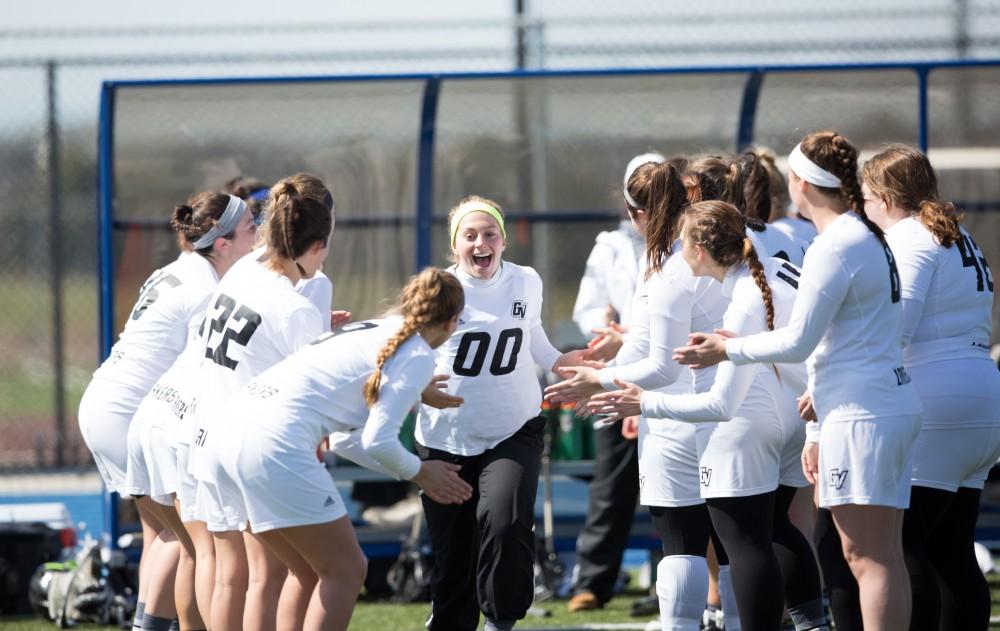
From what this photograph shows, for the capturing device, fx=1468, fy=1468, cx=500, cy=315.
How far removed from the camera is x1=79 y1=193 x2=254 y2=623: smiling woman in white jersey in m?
5.60

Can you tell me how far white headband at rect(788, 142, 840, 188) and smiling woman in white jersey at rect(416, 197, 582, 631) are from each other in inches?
52.4

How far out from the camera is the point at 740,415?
185 inches

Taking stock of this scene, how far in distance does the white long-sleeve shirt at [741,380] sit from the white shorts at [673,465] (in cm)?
20

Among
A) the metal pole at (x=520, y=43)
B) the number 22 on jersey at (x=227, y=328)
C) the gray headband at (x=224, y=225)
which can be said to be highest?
the metal pole at (x=520, y=43)

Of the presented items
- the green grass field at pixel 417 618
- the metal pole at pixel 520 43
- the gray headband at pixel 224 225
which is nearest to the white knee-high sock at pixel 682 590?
the green grass field at pixel 417 618

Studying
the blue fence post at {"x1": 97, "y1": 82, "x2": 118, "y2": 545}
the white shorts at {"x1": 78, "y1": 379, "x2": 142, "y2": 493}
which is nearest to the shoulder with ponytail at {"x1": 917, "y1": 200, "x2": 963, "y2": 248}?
the white shorts at {"x1": 78, "y1": 379, "x2": 142, "y2": 493}

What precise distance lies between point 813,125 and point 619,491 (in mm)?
2391

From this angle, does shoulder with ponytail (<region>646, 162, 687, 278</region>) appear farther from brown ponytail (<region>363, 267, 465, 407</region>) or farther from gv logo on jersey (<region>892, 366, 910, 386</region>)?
gv logo on jersey (<region>892, 366, 910, 386</region>)

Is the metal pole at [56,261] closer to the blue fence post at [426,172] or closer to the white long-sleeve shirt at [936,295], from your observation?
the blue fence post at [426,172]

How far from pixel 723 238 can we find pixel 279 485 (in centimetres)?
159

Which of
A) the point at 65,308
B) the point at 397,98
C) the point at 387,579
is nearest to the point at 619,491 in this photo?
the point at 387,579

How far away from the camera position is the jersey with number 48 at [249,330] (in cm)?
473

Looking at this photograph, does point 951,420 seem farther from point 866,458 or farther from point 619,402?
point 619,402

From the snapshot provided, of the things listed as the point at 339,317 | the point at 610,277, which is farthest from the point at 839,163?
the point at 610,277
